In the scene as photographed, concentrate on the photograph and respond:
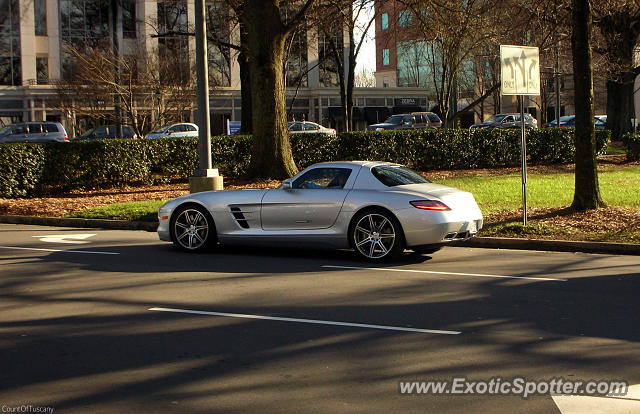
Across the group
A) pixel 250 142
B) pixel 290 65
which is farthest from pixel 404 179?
pixel 290 65

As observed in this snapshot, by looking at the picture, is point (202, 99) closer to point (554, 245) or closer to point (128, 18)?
point (554, 245)

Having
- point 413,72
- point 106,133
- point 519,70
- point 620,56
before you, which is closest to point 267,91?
point 519,70

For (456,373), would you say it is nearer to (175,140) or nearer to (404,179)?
(404,179)

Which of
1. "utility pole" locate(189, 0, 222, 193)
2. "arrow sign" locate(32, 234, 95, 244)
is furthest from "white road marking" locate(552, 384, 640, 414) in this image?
"utility pole" locate(189, 0, 222, 193)

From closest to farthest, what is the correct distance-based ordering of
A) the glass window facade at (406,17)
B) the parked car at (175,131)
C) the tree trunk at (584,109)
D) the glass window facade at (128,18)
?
the tree trunk at (584,109) → the glass window facade at (406,17) → the parked car at (175,131) → the glass window facade at (128,18)

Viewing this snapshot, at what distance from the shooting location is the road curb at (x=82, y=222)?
15633 millimetres

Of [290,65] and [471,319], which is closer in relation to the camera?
[471,319]

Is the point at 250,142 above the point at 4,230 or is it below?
above

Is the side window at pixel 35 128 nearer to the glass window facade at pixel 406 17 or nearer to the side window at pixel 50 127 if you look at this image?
the side window at pixel 50 127

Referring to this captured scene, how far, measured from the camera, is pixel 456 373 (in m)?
5.38

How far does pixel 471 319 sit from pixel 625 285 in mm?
2774

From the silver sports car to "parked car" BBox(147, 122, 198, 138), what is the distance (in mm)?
27520

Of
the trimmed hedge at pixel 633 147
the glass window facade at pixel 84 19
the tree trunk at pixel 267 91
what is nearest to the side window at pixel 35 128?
the glass window facade at pixel 84 19

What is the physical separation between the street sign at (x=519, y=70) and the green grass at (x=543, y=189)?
2.84 m
